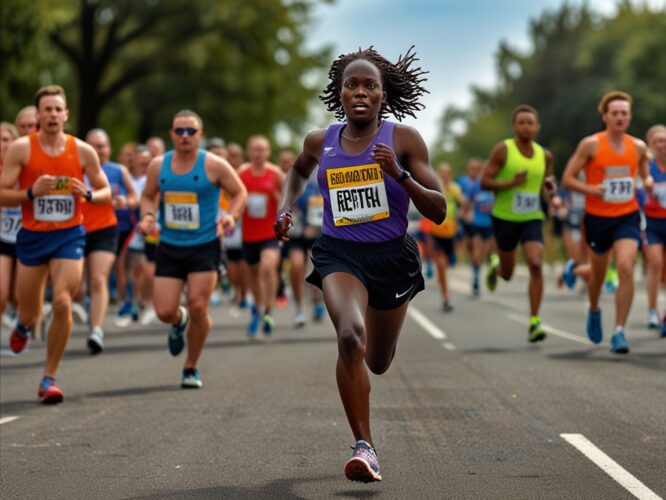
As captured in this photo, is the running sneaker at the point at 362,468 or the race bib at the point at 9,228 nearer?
the running sneaker at the point at 362,468

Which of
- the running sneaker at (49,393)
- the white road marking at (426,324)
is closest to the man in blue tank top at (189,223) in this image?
the running sneaker at (49,393)

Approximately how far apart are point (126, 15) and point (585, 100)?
3841cm

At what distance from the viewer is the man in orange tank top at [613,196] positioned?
12.5 meters

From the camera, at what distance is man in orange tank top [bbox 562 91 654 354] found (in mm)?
12531

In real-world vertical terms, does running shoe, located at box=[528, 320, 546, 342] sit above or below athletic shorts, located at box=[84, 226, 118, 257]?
below

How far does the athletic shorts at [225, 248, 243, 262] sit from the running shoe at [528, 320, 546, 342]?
7026 millimetres

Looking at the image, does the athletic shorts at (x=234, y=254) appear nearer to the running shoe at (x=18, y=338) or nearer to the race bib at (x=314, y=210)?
the race bib at (x=314, y=210)

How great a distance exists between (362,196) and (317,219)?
1093cm

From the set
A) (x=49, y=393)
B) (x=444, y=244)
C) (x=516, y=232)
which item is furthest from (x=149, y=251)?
(x=49, y=393)

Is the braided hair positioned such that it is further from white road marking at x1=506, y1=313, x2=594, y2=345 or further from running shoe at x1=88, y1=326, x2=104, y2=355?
white road marking at x1=506, y1=313, x2=594, y2=345

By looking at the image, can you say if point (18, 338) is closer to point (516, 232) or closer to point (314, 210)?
point (516, 232)

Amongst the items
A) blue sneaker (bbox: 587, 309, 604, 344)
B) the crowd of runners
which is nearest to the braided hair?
the crowd of runners

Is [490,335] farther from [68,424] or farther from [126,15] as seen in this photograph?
[126,15]

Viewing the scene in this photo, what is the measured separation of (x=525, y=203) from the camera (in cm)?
1378
